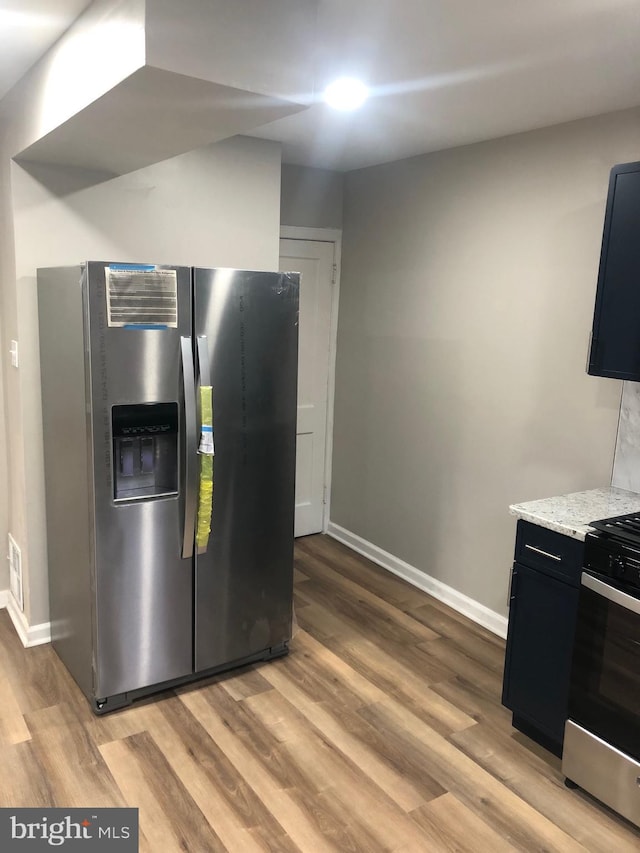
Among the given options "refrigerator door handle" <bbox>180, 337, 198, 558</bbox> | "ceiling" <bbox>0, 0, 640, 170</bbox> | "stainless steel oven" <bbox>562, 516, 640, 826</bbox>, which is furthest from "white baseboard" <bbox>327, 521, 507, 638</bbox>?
"ceiling" <bbox>0, 0, 640, 170</bbox>

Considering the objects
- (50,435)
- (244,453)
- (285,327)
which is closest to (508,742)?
(244,453)

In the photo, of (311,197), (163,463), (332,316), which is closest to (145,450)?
(163,463)

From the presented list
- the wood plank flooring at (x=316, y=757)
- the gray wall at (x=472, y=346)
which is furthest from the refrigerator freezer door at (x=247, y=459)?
the gray wall at (x=472, y=346)

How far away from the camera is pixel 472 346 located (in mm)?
3529

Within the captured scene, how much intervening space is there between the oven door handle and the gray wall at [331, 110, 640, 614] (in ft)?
2.50

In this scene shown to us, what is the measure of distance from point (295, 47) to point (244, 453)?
60.0 inches

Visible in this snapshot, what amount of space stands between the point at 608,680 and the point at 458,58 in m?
2.10

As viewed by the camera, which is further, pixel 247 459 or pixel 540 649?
pixel 247 459

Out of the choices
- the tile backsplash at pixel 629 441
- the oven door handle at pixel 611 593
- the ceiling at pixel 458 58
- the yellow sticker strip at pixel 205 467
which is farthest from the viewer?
the tile backsplash at pixel 629 441

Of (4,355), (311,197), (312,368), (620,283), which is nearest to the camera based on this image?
(620,283)

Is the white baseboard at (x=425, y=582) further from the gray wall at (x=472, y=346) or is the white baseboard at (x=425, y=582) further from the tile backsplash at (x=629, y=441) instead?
the tile backsplash at (x=629, y=441)

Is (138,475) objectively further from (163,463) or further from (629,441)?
(629,441)

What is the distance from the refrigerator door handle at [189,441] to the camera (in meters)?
2.58

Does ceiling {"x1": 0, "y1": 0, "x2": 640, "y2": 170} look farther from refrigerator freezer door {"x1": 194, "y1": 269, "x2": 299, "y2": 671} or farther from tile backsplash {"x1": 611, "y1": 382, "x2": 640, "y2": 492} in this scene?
tile backsplash {"x1": 611, "y1": 382, "x2": 640, "y2": 492}
